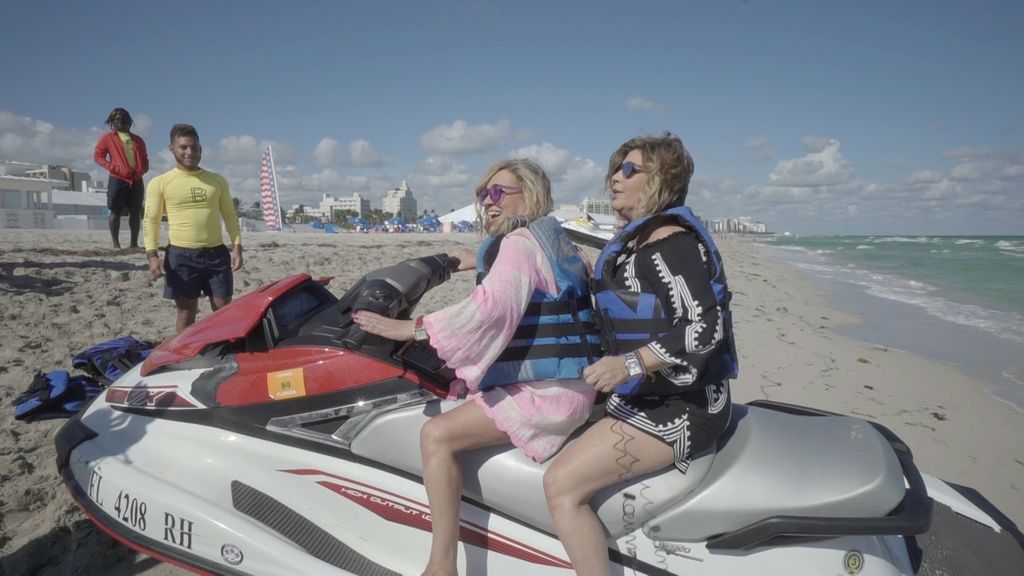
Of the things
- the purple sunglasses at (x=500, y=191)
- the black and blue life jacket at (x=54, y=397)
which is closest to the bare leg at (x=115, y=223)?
the black and blue life jacket at (x=54, y=397)

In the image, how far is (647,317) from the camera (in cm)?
188

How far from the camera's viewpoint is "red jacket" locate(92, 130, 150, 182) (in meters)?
7.33

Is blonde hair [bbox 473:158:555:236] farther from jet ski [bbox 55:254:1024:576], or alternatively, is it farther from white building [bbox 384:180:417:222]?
white building [bbox 384:180:417:222]

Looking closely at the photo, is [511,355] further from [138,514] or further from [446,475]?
[138,514]

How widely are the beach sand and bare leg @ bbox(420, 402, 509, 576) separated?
1.48 metres

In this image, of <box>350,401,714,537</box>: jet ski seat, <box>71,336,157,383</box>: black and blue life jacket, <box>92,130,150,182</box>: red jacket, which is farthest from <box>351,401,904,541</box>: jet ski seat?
<box>92,130,150,182</box>: red jacket

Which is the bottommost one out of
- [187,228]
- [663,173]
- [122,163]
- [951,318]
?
[951,318]

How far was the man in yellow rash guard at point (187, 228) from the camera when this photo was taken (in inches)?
162

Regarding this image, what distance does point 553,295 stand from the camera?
1.93m

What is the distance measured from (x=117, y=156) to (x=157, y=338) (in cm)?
367

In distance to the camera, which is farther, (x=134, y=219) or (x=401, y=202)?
(x=401, y=202)

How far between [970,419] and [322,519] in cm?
559

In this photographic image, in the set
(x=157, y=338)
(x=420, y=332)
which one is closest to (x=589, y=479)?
(x=420, y=332)

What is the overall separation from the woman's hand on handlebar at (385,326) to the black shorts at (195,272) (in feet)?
9.78
